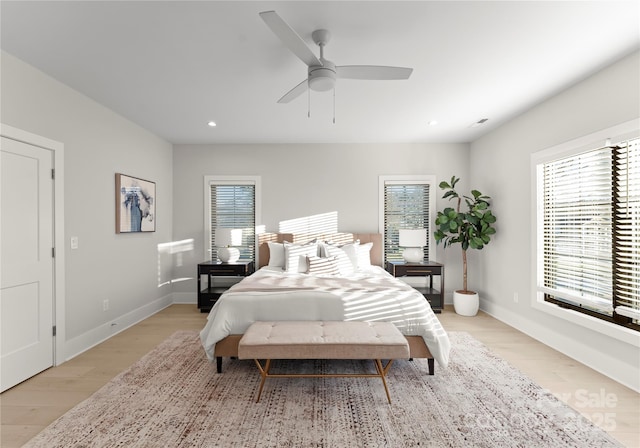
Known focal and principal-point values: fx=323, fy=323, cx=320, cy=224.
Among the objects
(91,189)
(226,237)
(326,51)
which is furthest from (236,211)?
(326,51)

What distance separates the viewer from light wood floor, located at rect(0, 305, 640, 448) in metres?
2.12

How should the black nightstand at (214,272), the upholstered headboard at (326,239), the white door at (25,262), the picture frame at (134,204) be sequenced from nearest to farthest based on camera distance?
the white door at (25,262) → the picture frame at (134,204) → the black nightstand at (214,272) → the upholstered headboard at (326,239)

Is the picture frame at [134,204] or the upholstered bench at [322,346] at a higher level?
the picture frame at [134,204]

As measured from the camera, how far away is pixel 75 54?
101 inches

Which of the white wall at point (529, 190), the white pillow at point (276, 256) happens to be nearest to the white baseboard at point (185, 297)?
the white pillow at point (276, 256)

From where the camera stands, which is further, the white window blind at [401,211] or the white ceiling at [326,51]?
the white window blind at [401,211]

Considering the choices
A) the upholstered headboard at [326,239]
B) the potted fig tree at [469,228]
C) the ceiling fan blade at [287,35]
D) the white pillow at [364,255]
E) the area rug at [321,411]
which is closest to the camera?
the ceiling fan blade at [287,35]

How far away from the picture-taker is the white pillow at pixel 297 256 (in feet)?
14.4

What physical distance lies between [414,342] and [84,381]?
280 cm

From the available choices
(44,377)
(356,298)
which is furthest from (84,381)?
(356,298)

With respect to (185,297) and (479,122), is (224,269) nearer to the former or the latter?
(185,297)

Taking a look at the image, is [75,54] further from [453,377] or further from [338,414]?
[453,377]

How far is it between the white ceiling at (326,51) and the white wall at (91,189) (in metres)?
0.19

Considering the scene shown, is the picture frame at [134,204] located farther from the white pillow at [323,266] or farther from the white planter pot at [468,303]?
the white planter pot at [468,303]
